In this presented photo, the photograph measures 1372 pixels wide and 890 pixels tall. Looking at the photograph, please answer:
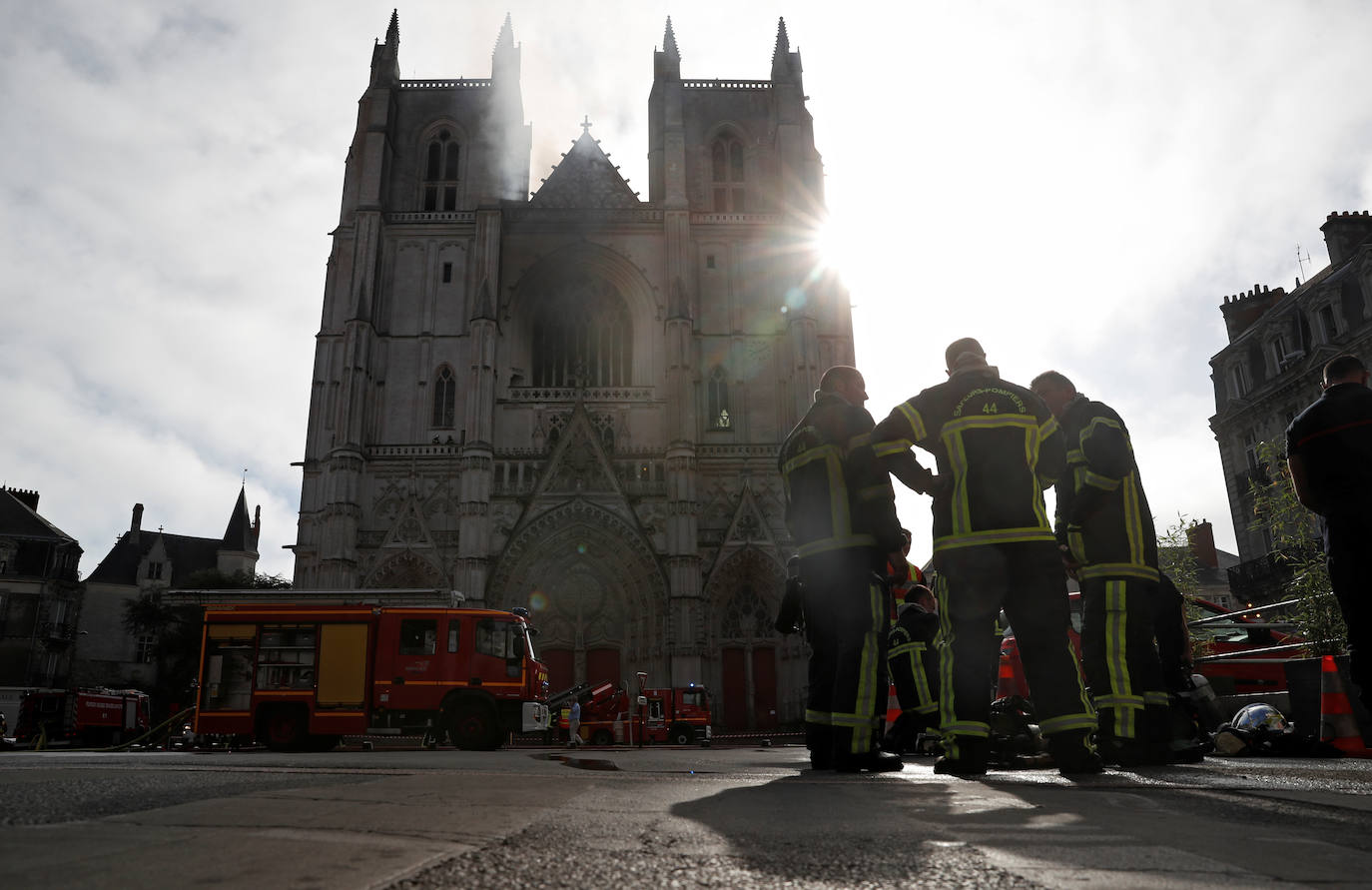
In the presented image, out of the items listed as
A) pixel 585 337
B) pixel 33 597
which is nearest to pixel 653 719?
pixel 585 337

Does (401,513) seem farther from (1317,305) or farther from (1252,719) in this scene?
(1317,305)

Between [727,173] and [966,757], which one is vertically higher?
[727,173]

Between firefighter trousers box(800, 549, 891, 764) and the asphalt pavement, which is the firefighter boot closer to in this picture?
firefighter trousers box(800, 549, 891, 764)

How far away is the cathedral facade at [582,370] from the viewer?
27.5 m

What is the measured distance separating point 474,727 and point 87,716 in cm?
2220

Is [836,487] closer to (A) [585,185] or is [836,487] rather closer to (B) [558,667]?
(B) [558,667]

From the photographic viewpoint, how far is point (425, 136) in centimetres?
3469

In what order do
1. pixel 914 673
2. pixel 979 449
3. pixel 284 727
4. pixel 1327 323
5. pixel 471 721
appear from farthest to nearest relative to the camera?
pixel 1327 323, pixel 284 727, pixel 471 721, pixel 914 673, pixel 979 449

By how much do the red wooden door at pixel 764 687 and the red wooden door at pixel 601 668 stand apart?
13.6 feet

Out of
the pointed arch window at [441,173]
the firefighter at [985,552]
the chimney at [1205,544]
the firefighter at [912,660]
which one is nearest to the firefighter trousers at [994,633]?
the firefighter at [985,552]

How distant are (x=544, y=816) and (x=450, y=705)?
12.9 m

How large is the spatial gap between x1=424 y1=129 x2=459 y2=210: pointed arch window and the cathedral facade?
0.26 ft

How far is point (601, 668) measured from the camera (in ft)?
90.1

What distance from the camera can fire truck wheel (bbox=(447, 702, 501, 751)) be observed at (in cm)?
1430
